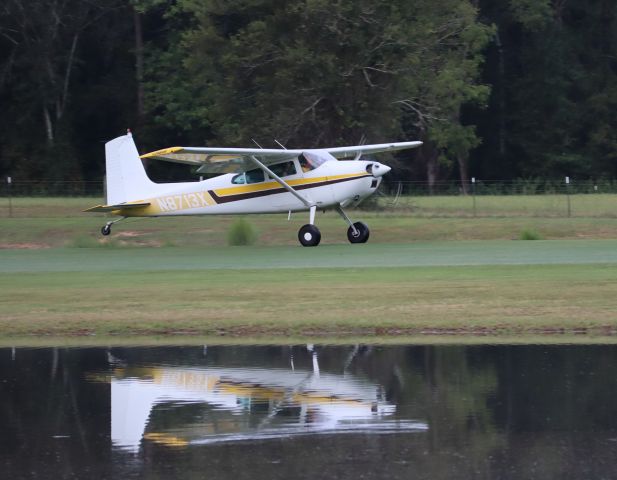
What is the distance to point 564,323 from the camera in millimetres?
14273

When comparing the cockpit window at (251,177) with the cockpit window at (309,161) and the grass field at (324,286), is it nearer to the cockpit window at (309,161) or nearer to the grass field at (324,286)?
the cockpit window at (309,161)

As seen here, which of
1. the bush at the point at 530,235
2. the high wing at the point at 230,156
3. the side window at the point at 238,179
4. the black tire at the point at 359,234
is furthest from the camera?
the bush at the point at 530,235

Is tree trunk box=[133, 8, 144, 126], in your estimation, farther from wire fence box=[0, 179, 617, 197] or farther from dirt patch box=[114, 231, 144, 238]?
dirt patch box=[114, 231, 144, 238]

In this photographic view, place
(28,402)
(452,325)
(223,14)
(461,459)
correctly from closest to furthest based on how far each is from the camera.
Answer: (461,459)
(28,402)
(452,325)
(223,14)

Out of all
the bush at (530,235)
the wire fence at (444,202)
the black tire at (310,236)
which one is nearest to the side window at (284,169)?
the black tire at (310,236)

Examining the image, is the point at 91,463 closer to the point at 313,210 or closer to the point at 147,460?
the point at 147,460

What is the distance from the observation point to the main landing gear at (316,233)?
28.4 meters

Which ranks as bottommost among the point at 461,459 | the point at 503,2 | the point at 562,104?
the point at 461,459

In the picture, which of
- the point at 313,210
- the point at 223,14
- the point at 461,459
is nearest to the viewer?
the point at 461,459

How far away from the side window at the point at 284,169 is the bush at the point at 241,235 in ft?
9.71

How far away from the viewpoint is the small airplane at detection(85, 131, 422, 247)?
28156 millimetres

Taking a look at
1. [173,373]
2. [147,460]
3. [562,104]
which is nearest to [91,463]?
[147,460]

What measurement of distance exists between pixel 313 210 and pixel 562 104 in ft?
134

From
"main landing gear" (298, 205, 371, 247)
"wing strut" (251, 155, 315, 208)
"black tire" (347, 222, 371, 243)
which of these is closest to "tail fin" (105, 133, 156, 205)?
"wing strut" (251, 155, 315, 208)
